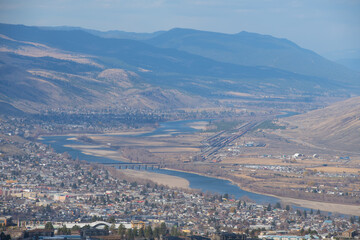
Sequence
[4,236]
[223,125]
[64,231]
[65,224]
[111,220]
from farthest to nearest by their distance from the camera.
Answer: [223,125] < [111,220] < [65,224] < [64,231] < [4,236]

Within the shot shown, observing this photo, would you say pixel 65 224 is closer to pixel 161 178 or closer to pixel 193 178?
pixel 161 178

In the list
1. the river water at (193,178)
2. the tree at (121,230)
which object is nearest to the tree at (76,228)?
the tree at (121,230)

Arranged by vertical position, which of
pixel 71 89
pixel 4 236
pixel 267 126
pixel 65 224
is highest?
pixel 71 89

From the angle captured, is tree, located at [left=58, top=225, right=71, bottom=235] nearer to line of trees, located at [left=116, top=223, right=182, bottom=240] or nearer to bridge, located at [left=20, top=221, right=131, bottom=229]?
line of trees, located at [left=116, top=223, right=182, bottom=240]

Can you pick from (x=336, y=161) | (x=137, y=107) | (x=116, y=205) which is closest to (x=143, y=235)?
(x=116, y=205)

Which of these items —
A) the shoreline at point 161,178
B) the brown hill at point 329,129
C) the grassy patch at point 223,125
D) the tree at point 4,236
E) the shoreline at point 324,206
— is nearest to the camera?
the tree at point 4,236

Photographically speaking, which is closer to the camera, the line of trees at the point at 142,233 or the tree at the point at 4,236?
the tree at the point at 4,236

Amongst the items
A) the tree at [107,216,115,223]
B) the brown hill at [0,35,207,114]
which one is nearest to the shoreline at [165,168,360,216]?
the tree at [107,216,115,223]

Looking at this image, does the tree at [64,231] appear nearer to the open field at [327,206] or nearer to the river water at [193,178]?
the river water at [193,178]

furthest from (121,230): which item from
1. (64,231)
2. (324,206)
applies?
(324,206)

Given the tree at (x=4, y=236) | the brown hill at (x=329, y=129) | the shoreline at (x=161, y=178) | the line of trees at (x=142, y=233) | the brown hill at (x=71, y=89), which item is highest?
the brown hill at (x=71, y=89)
